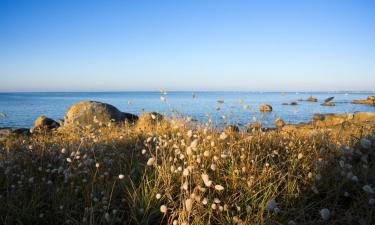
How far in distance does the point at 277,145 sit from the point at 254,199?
221cm

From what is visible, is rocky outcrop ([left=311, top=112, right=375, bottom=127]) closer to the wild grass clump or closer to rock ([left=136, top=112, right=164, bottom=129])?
the wild grass clump

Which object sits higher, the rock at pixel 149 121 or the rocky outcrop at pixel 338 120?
the rocky outcrop at pixel 338 120

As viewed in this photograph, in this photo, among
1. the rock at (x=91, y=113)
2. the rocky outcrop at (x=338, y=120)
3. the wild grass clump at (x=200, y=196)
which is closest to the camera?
the wild grass clump at (x=200, y=196)

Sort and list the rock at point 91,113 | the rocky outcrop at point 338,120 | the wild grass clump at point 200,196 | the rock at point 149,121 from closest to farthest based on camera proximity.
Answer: the wild grass clump at point 200,196 < the rocky outcrop at point 338,120 < the rock at point 149,121 < the rock at point 91,113

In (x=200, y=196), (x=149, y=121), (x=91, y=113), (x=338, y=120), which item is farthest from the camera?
(x=91, y=113)

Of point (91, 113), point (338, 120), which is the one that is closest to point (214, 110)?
point (338, 120)

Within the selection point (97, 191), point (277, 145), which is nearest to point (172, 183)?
point (97, 191)

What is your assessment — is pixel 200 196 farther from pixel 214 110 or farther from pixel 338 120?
pixel 338 120

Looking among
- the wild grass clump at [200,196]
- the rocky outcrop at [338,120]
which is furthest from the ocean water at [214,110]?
the wild grass clump at [200,196]

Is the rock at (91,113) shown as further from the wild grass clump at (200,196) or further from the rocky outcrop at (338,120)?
the wild grass clump at (200,196)

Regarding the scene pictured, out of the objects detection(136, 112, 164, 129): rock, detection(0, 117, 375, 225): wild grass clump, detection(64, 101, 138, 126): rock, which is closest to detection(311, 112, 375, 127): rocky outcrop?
detection(0, 117, 375, 225): wild grass clump

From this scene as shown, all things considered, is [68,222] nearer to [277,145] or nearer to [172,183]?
[172,183]

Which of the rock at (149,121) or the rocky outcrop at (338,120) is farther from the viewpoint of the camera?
the rock at (149,121)

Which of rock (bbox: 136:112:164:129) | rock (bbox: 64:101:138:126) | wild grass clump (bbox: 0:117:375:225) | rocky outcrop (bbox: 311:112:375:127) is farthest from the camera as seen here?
rock (bbox: 64:101:138:126)
